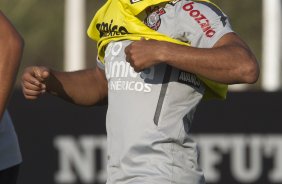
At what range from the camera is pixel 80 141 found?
8.44 m

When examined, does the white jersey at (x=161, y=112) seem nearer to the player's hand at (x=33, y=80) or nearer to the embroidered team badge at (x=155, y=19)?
the embroidered team badge at (x=155, y=19)

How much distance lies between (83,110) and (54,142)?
0.34 m

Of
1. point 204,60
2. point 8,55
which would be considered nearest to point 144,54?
point 204,60

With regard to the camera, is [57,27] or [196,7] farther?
[57,27]

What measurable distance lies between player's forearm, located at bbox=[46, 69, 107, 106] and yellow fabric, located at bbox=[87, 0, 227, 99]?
31cm

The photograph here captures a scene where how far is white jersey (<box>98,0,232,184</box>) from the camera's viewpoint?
436cm

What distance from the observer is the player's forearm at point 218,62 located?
4125 mm

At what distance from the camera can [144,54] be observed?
4.14 meters

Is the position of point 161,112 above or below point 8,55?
below

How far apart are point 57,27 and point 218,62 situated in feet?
53.2

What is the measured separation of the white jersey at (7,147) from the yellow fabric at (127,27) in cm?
62

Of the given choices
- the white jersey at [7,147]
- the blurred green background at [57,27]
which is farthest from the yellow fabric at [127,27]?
the blurred green background at [57,27]

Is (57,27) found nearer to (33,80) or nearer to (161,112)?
(33,80)

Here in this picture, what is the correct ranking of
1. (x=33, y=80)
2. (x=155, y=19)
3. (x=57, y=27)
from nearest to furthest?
(x=155, y=19) → (x=33, y=80) → (x=57, y=27)
